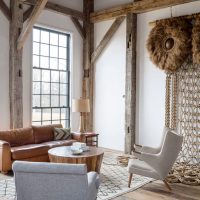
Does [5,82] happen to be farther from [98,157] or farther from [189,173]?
[189,173]

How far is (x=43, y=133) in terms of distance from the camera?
241 inches

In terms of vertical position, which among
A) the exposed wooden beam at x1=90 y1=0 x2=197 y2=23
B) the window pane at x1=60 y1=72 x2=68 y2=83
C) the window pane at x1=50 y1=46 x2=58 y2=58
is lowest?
the window pane at x1=60 y1=72 x2=68 y2=83

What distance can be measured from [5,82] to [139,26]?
133 inches

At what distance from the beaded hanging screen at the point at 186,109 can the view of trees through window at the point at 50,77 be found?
2.75 meters

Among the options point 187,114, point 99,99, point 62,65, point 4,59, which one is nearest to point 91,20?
point 62,65

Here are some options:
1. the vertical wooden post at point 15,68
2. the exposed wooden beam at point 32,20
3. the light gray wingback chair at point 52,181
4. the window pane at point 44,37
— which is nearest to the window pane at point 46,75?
the window pane at point 44,37

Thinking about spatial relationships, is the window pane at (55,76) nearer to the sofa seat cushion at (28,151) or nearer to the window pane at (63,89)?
the window pane at (63,89)

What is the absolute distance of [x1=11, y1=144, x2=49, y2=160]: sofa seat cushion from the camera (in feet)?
16.1

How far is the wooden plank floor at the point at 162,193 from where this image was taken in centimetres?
395

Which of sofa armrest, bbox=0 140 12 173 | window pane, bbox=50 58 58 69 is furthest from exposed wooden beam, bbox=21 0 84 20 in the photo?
sofa armrest, bbox=0 140 12 173

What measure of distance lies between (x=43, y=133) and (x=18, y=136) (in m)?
0.63

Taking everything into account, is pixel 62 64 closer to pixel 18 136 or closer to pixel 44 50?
pixel 44 50

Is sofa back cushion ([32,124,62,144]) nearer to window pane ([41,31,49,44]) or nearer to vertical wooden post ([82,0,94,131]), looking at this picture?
vertical wooden post ([82,0,94,131])

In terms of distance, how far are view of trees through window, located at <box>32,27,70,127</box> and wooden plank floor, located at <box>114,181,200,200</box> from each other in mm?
3512
